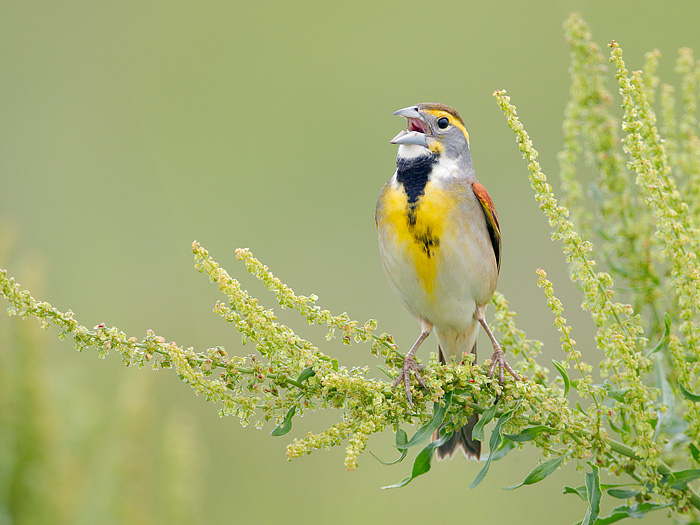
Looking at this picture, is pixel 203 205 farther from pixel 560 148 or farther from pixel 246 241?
pixel 560 148

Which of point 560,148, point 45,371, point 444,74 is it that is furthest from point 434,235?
point 444,74

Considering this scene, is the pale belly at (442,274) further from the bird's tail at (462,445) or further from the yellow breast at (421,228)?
the bird's tail at (462,445)

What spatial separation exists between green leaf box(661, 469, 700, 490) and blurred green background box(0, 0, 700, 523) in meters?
1.00

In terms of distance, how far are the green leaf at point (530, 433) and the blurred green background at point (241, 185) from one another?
29.0 inches

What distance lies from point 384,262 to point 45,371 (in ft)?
4.46

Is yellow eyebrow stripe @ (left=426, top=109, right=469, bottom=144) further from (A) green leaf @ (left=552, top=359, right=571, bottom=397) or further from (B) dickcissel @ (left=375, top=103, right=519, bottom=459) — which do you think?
(A) green leaf @ (left=552, top=359, right=571, bottom=397)

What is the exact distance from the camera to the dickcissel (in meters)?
2.73

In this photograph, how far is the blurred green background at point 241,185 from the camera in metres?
3.70

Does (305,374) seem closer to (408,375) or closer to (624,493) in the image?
(408,375)

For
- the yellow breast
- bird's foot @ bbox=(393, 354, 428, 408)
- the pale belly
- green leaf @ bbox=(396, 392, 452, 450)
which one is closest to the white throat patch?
the yellow breast

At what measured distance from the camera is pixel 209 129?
8.95 m

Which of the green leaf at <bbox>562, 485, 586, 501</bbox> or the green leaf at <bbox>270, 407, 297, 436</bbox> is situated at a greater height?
the green leaf at <bbox>270, 407, 297, 436</bbox>

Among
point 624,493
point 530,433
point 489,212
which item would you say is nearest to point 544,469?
point 530,433

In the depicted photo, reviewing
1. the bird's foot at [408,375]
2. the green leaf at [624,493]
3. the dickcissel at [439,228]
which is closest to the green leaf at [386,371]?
the bird's foot at [408,375]
